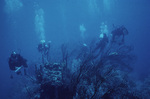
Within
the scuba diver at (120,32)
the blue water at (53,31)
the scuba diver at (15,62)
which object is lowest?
the scuba diver at (15,62)

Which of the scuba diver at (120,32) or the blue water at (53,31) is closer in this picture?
the scuba diver at (120,32)

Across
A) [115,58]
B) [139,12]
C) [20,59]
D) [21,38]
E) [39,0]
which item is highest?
[139,12]

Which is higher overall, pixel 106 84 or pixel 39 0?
pixel 39 0

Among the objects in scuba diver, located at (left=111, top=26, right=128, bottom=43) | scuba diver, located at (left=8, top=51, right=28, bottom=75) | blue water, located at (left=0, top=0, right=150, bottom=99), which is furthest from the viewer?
blue water, located at (left=0, top=0, right=150, bottom=99)

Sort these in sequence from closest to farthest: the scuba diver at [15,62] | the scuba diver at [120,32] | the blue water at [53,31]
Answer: the scuba diver at [15,62] < the scuba diver at [120,32] < the blue water at [53,31]

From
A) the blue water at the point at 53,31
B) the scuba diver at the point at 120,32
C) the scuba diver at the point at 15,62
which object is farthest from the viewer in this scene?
the blue water at the point at 53,31

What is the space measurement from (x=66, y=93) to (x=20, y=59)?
14.2 ft

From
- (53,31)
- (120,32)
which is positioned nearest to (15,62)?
(120,32)

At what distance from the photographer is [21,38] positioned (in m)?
106

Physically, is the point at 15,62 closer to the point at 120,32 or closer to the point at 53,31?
the point at 120,32

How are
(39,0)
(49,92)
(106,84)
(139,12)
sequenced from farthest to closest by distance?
(139,12)
(39,0)
(106,84)
(49,92)

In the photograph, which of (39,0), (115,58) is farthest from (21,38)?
(115,58)

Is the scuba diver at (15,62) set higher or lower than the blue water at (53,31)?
lower

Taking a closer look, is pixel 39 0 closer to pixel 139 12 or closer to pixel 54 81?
pixel 54 81
